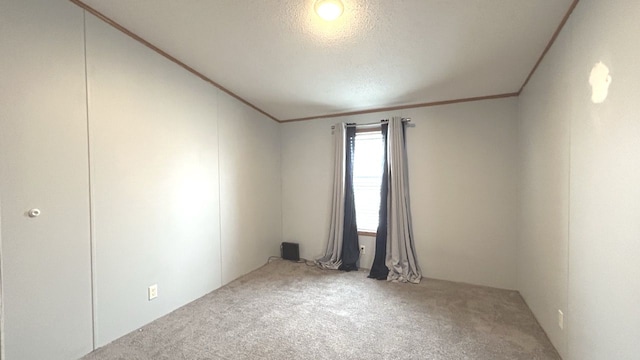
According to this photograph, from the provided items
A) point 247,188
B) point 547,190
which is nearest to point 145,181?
point 247,188

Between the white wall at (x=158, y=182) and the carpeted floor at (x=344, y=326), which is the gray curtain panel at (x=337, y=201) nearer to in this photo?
the carpeted floor at (x=344, y=326)

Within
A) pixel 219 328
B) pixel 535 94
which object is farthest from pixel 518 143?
pixel 219 328

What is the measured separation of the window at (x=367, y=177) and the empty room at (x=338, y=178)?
56 mm

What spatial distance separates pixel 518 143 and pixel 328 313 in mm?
2633

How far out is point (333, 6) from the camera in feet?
4.88

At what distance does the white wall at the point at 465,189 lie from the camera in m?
2.72

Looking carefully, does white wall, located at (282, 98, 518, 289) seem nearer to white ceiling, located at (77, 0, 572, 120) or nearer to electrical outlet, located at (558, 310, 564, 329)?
white ceiling, located at (77, 0, 572, 120)

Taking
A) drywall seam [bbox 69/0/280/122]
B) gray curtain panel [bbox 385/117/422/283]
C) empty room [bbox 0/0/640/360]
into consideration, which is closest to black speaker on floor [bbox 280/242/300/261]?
empty room [bbox 0/0/640/360]

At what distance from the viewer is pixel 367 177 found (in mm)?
3428

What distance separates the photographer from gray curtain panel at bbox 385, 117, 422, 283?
304cm

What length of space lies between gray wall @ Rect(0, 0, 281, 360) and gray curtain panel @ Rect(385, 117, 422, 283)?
2.07 meters

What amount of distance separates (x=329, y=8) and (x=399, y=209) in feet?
7.62

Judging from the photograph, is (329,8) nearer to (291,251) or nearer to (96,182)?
(96,182)

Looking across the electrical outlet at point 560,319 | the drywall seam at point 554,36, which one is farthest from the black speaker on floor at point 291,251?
the drywall seam at point 554,36
